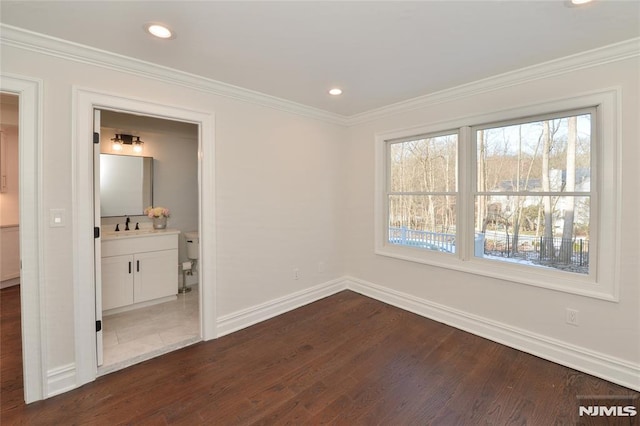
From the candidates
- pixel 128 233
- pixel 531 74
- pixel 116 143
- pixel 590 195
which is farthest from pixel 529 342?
pixel 116 143

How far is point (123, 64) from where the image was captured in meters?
2.28

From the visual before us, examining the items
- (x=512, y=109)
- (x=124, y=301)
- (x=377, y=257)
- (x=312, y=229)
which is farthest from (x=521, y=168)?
(x=124, y=301)

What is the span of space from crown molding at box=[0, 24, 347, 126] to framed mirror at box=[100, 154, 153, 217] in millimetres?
2007

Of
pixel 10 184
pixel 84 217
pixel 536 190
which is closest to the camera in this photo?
pixel 84 217

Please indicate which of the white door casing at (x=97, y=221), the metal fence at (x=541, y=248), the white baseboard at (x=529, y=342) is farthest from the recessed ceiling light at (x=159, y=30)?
the white baseboard at (x=529, y=342)

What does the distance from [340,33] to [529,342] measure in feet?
10.1

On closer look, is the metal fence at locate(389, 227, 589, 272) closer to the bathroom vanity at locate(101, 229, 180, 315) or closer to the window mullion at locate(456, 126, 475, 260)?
the window mullion at locate(456, 126, 475, 260)

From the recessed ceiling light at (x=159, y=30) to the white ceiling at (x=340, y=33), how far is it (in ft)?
0.16

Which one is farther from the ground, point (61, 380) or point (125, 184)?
point (125, 184)

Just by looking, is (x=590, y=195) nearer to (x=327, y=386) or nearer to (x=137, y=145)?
(x=327, y=386)

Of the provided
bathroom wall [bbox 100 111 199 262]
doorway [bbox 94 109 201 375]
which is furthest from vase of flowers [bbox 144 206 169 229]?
bathroom wall [bbox 100 111 199 262]

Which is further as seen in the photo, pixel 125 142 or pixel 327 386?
pixel 125 142
